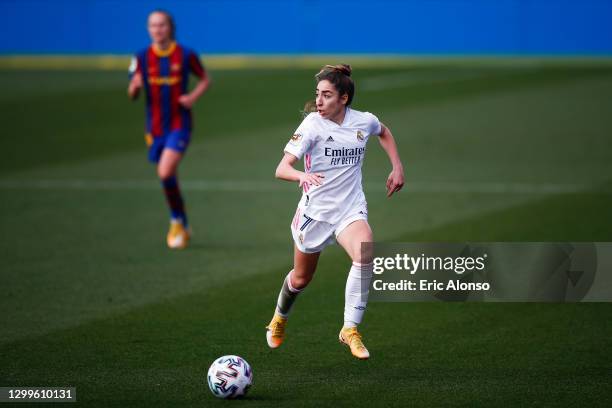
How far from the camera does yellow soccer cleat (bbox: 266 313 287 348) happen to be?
7.31 m

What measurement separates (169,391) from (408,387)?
4.86 feet

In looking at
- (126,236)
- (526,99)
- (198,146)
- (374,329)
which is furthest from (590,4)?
(374,329)

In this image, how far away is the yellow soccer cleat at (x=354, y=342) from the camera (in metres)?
6.73

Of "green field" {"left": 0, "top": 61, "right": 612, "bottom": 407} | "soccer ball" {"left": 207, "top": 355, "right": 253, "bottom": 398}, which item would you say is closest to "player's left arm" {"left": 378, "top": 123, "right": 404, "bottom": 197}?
"green field" {"left": 0, "top": 61, "right": 612, "bottom": 407}

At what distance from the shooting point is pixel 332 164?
23.1 ft

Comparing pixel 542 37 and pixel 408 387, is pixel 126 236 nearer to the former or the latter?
pixel 408 387

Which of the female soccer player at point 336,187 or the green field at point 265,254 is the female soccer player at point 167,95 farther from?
the female soccer player at point 336,187

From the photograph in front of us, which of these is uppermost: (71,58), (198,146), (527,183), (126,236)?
(71,58)

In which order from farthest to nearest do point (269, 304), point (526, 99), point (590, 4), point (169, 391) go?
point (590, 4) < point (526, 99) < point (269, 304) < point (169, 391)

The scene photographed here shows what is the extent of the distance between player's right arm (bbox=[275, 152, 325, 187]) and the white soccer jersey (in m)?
0.13

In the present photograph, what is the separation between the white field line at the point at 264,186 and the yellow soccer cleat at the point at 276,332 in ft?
23.1

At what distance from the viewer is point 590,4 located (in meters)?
33.2

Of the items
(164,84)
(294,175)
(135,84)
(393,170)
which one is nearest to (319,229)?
(294,175)

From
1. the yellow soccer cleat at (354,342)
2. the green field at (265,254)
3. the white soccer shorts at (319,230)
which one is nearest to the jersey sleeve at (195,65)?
the green field at (265,254)
